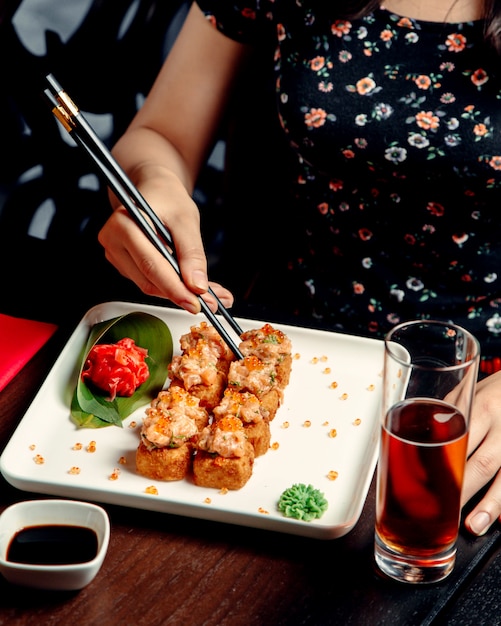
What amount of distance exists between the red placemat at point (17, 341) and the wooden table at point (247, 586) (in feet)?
1.53

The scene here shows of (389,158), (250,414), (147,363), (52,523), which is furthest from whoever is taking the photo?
(389,158)

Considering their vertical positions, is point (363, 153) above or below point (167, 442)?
above

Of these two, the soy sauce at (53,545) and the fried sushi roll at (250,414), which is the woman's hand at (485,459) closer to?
the fried sushi roll at (250,414)

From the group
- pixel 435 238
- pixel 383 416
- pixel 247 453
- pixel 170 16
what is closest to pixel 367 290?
pixel 435 238

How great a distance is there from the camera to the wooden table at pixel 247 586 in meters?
1.05

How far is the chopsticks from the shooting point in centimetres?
137

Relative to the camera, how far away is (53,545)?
3.63ft

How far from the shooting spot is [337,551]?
1.16 metres

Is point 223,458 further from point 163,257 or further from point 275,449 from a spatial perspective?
point 163,257

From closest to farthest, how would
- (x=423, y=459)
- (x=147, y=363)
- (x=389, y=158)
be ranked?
(x=423, y=459) → (x=147, y=363) → (x=389, y=158)

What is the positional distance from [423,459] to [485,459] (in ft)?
0.95

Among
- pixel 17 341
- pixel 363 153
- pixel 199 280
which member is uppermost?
→ pixel 363 153

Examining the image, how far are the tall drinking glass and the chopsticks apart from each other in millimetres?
520

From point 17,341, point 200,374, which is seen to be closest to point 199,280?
point 200,374
